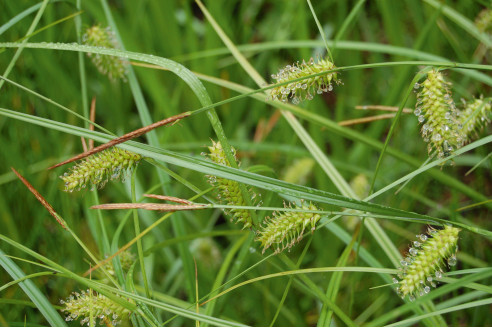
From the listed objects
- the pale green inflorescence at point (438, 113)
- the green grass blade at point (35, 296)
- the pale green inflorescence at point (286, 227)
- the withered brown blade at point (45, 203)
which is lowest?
the green grass blade at point (35, 296)

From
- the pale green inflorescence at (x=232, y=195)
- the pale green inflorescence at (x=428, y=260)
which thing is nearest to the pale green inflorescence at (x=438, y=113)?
the pale green inflorescence at (x=428, y=260)

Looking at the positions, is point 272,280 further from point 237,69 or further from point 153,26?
point 153,26

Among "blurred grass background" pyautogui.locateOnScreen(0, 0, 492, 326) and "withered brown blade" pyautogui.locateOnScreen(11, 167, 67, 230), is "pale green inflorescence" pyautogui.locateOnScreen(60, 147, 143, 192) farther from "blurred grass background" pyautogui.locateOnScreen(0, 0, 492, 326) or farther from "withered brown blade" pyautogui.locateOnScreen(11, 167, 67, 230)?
"blurred grass background" pyautogui.locateOnScreen(0, 0, 492, 326)

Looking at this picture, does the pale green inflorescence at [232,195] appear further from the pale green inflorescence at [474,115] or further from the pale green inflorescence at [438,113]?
the pale green inflorescence at [474,115]

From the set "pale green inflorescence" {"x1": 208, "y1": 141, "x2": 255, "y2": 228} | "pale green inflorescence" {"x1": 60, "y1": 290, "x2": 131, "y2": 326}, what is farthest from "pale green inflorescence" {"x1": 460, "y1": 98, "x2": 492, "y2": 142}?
"pale green inflorescence" {"x1": 60, "y1": 290, "x2": 131, "y2": 326}

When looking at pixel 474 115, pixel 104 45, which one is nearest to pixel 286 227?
pixel 474 115

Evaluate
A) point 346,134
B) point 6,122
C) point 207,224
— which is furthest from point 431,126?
point 6,122
